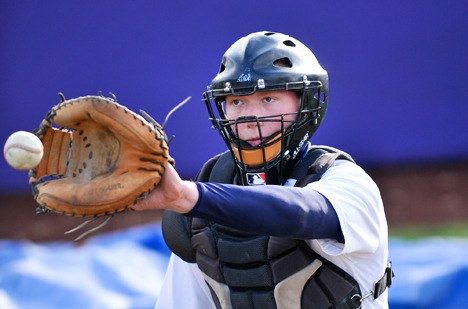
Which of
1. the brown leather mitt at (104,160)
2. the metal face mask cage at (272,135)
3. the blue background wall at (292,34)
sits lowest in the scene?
the blue background wall at (292,34)

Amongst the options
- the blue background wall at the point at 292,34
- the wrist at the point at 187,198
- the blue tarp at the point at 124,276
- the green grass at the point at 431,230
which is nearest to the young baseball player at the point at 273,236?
the wrist at the point at 187,198

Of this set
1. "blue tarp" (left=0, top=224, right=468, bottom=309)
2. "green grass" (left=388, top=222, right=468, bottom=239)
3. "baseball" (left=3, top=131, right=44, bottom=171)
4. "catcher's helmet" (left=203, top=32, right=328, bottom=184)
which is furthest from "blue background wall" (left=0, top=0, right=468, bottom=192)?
"baseball" (left=3, top=131, right=44, bottom=171)

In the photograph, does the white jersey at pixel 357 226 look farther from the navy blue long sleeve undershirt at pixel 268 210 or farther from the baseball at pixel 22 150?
the baseball at pixel 22 150

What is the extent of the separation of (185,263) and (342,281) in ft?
2.16

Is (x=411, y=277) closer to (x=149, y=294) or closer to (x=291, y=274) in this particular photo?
(x=149, y=294)

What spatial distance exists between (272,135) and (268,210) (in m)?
0.61

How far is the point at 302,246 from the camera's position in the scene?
108 inches

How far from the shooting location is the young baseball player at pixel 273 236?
102 inches

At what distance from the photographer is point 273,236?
2555mm

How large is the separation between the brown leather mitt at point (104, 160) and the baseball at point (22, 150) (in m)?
0.13

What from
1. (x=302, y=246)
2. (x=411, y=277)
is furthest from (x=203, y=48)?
(x=302, y=246)

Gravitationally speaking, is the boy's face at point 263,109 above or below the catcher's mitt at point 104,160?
below

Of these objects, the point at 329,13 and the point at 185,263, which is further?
the point at 329,13

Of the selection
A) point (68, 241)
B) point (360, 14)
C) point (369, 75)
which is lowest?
point (68, 241)
